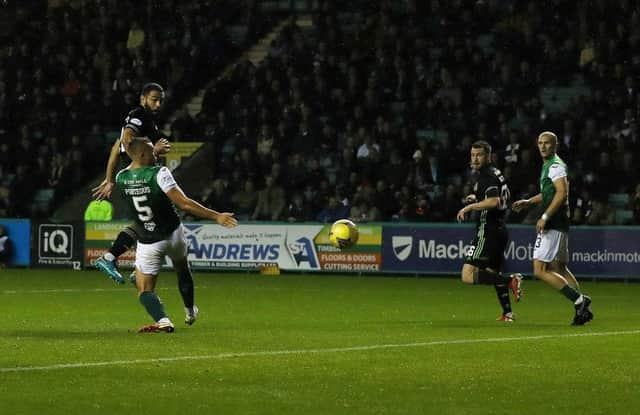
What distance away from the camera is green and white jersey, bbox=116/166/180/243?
14656 mm

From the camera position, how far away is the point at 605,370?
11.6 m

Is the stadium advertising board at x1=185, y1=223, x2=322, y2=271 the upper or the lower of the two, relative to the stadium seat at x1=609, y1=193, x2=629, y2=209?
lower

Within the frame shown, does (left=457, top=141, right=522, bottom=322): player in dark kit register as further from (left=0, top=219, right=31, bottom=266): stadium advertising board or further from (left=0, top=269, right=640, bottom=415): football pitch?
(left=0, top=219, right=31, bottom=266): stadium advertising board

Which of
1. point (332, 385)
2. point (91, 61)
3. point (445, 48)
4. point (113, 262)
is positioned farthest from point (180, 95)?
point (332, 385)

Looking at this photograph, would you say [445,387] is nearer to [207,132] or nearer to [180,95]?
[207,132]

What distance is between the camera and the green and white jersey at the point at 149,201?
14.7 metres

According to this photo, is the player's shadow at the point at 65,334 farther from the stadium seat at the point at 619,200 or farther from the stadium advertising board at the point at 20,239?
the stadium seat at the point at 619,200

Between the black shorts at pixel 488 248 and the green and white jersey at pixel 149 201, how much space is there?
4.19 metres

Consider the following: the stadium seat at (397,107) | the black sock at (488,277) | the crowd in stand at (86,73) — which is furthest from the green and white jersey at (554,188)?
the crowd in stand at (86,73)

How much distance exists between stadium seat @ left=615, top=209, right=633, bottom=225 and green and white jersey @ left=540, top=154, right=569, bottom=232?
12649mm

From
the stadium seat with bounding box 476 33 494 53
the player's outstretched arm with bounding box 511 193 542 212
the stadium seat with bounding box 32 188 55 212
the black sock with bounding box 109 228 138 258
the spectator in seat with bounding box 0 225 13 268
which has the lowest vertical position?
the spectator in seat with bounding box 0 225 13 268

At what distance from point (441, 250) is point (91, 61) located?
14329mm

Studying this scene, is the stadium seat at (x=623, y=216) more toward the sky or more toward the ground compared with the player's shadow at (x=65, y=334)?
more toward the ground

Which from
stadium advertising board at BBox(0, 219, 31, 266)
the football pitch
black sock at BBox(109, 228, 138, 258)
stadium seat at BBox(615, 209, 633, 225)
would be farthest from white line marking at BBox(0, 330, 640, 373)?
stadium advertising board at BBox(0, 219, 31, 266)
